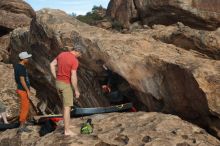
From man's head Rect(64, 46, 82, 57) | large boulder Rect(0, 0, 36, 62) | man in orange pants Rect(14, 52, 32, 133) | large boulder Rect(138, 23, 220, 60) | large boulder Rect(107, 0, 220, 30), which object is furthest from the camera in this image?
large boulder Rect(0, 0, 36, 62)

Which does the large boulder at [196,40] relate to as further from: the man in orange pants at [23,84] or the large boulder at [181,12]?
the large boulder at [181,12]

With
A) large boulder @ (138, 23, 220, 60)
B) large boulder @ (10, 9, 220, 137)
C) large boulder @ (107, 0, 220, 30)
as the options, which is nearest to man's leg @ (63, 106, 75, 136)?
large boulder @ (10, 9, 220, 137)

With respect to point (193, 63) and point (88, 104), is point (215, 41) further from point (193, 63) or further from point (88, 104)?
point (88, 104)

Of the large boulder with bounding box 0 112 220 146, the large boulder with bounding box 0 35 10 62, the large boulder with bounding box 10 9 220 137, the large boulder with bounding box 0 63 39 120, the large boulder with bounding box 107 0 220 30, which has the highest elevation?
the large boulder with bounding box 107 0 220 30

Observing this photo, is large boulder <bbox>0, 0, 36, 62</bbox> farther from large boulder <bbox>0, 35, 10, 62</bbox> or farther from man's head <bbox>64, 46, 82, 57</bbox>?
man's head <bbox>64, 46, 82, 57</bbox>

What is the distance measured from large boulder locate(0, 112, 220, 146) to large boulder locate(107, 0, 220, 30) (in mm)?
13015

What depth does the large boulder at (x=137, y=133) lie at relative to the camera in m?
9.96

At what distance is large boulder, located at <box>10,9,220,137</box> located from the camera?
35.9 ft

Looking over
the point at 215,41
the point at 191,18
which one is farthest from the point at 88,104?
the point at 191,18

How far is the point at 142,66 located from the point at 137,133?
2.61 meters

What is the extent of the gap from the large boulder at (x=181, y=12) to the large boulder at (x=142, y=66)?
30.4 ft

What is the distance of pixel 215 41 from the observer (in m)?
13.4

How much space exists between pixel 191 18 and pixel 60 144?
15345 millimetres

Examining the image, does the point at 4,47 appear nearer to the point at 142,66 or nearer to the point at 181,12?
the point at 181,12
